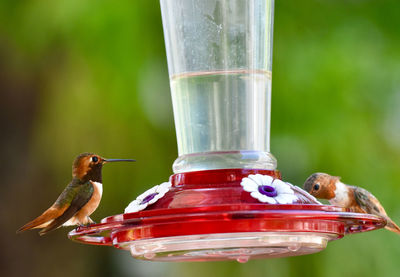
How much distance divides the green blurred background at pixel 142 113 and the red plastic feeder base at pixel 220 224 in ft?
9.63

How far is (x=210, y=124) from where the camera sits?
2697 millimetres

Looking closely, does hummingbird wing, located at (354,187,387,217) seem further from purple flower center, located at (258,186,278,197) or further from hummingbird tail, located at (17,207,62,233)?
hummingbird tail, located at (17,207,62,233)

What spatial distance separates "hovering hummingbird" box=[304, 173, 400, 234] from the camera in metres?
3.34

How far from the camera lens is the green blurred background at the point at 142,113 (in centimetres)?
544

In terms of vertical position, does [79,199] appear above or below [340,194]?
above

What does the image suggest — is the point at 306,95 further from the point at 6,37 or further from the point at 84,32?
the point at 6,37

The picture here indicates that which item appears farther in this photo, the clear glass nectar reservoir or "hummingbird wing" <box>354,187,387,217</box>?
"hummingbird wing" <box>354,187,387,217</box>

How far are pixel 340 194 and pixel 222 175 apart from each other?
3.92 feet

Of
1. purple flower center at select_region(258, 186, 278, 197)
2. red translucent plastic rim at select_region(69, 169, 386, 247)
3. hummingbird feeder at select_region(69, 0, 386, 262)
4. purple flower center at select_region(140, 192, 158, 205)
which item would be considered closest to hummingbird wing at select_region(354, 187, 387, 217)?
hummingbird feeder at select_region(69, 0, 386, 262)

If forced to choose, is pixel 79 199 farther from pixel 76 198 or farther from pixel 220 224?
pixel 220 224

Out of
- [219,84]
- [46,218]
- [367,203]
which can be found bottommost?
[367,203]

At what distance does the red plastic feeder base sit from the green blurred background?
294cm

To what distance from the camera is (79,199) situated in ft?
10.2

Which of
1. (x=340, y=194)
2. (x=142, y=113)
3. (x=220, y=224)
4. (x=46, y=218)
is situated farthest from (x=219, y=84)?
(x=142, y=113)
